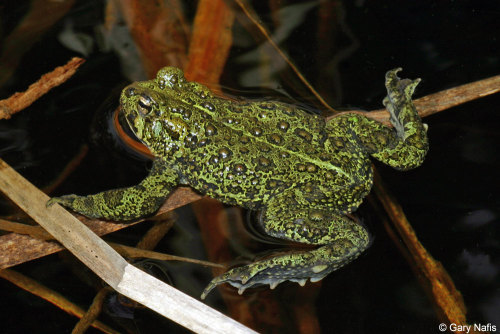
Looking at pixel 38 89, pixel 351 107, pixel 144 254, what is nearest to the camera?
pixel 144 254

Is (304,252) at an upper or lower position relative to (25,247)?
upper

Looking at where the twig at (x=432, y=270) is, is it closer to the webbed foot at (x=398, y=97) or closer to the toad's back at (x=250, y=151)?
the toad's back at (x=250, y=151)

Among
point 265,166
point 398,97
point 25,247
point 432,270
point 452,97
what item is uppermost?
point 452,97

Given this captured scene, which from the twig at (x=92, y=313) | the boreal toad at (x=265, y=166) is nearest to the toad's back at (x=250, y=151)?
the boreal toad at (x=265, y=166)

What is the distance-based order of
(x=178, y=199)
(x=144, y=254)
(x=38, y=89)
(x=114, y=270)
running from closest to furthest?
1. (x=114, y=270)
2. (x=144, y=254)
3. (x=178, y=199)
4. (x=38, y=89)

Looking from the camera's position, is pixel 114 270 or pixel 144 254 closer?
pixel 114 270

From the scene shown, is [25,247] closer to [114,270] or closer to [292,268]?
[114,270]

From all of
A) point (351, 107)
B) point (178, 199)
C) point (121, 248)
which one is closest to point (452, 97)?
point (351, 107)
